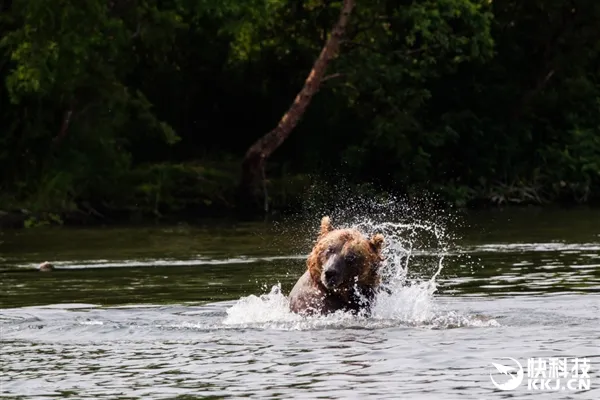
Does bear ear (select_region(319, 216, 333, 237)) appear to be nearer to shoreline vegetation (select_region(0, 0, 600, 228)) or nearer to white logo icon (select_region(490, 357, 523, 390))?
white logo icon (select_region(490, 357, 523, 390))

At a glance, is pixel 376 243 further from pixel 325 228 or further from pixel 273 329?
pixel 273 329

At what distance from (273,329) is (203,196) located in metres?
24.6

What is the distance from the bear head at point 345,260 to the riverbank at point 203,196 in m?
Result: 19.5

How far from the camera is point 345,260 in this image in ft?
48.5

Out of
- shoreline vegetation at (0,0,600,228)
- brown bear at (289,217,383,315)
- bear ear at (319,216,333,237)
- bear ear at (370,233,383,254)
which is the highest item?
shoreline vegetation at (0,0,600,228)

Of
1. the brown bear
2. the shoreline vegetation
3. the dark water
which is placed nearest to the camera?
the dark water

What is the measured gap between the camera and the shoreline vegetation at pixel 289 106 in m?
35.8

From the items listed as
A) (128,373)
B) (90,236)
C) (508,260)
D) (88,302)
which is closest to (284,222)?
(90,236)

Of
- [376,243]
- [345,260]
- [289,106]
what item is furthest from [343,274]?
[289,106]

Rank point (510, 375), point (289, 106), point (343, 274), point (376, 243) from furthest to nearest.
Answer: point (289, 106)
point (376, 243)
point (343, 274)
point (510, 375)

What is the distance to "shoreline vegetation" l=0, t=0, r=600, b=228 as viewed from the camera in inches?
1410

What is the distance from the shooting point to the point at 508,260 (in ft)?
76.6

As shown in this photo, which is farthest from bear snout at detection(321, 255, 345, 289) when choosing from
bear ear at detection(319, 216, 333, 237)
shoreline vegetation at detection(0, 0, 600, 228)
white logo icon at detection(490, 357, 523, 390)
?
shoreline vegetation at detection(0, 0, 600, 228)

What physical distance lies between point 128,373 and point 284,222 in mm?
22463
